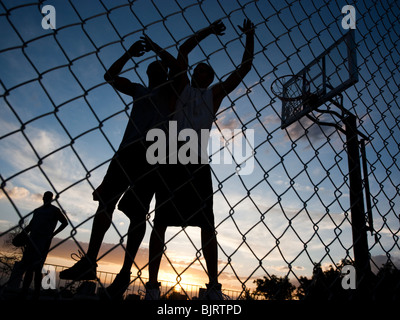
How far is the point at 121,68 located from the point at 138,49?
0.37 metres

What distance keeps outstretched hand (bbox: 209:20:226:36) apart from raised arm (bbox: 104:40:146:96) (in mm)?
475

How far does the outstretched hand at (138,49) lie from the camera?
6.60 ft

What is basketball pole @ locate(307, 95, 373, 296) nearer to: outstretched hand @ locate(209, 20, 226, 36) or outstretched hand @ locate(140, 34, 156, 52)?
outstretched hand @ locate(209, 20, 226, 36)

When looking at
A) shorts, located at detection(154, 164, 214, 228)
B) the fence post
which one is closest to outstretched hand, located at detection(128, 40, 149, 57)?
shorts, located at detection(154, 164, 214, 228)

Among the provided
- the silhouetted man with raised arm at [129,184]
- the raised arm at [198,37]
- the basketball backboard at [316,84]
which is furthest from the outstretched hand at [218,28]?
the basketball backboard at [316,84]

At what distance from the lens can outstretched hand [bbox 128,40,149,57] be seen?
201cm

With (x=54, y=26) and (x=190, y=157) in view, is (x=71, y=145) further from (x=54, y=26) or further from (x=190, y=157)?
(x=190, y=157)

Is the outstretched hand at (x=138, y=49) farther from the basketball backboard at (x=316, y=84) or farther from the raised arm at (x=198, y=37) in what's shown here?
the basketball backboard at (x=316, y=84)

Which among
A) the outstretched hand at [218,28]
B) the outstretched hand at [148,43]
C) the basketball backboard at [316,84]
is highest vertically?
the basketball backboard at [316,84]

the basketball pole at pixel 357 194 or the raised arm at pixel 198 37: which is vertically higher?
the raised arm at pixel 198 37
